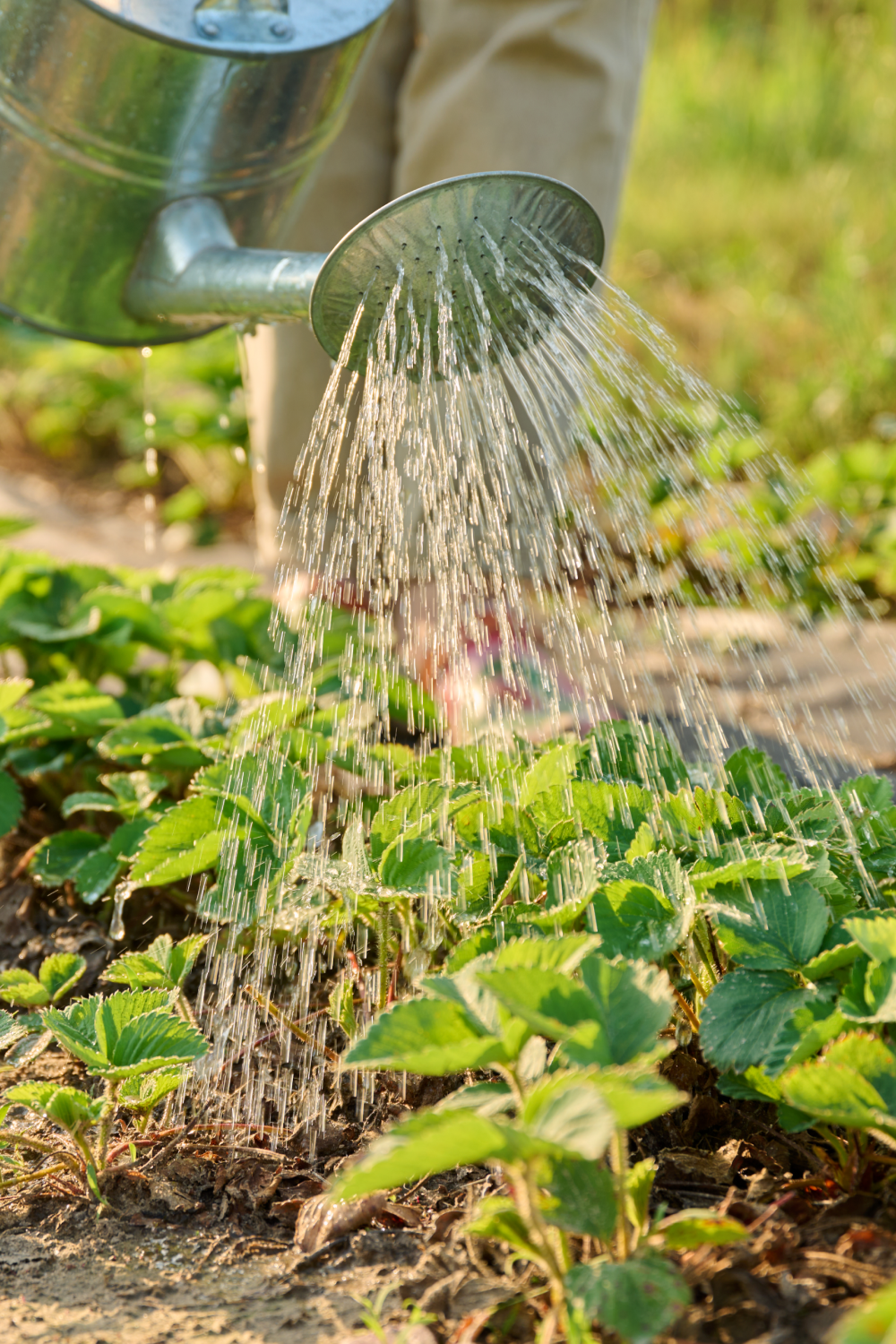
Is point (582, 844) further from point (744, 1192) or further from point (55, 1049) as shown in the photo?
point (55, 1049)

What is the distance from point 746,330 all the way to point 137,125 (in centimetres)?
306

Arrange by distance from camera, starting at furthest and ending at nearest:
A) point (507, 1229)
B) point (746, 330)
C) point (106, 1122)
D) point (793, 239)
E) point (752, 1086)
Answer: point (793, 239)
point (746, 330)
point (106, 1122)
point (752, 1086)
point (507, 1229)

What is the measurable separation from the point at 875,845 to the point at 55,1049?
91cm

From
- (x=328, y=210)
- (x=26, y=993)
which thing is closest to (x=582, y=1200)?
(x=26, y=993)

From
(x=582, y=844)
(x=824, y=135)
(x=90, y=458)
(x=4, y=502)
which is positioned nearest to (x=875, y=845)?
(x=582, y=844)

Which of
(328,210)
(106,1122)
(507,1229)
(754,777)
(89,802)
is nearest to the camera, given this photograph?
(507,1229)

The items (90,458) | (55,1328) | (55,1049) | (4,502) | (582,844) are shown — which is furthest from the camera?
(90,458)

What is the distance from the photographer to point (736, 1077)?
0.95m

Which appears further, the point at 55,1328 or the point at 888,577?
the point at 888,577

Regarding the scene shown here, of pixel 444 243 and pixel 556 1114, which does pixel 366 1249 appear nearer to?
pixel 556 1114

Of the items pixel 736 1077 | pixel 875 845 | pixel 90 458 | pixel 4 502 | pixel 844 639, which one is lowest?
pixel 736 1077

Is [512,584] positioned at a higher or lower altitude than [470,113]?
lower

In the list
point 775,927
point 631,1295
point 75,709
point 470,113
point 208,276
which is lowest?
point 631,1295

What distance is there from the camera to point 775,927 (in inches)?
38.4
